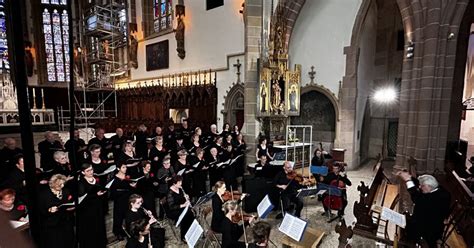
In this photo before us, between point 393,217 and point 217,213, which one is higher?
point 393,217

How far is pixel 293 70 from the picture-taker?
10867mm

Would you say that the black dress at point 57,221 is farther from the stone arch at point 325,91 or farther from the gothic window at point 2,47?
the stone arch at point 325,91

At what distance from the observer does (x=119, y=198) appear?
4.68 metres

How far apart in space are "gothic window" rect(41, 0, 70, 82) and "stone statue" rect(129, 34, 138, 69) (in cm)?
515

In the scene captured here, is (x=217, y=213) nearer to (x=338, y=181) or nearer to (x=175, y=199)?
(x=175, y=199)

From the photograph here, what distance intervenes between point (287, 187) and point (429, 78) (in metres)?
4.88

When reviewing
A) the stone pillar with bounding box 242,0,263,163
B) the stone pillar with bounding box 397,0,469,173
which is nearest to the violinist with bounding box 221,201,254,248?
the stone pillar with bounding box 242,0,263,163

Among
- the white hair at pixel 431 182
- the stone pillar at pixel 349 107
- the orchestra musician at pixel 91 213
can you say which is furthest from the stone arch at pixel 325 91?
the orchestra musician at pixel 91 213

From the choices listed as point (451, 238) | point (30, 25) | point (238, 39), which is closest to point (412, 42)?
point (451, 238)

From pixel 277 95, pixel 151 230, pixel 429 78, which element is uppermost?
pixel 429 78

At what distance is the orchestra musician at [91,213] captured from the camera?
4090 mm

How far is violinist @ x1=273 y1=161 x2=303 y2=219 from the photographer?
5641mm

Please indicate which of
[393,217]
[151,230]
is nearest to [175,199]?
[151,230]

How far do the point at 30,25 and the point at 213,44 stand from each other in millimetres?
13211
